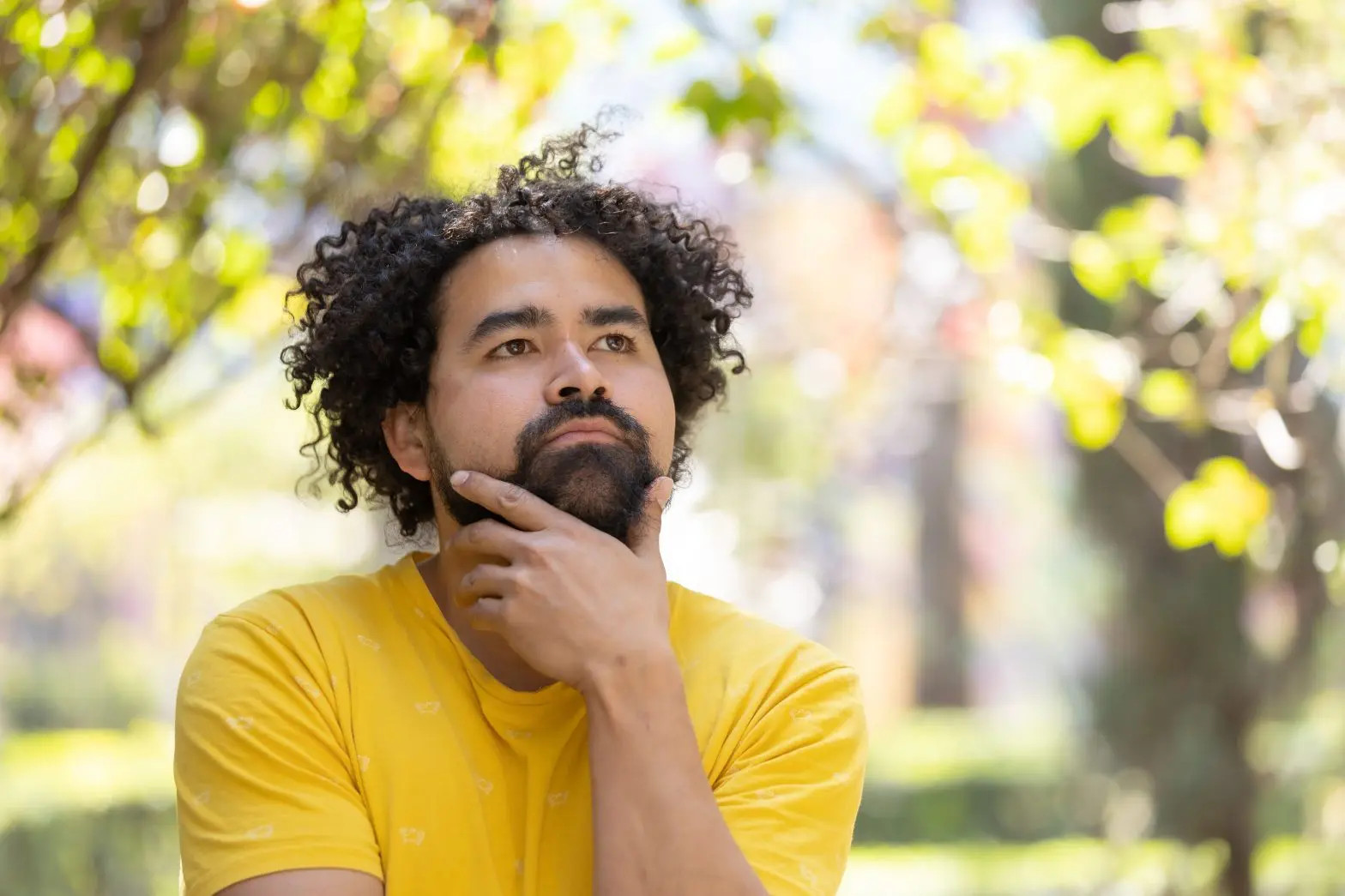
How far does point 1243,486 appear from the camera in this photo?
4.06m

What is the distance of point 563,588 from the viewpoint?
2.29 metres

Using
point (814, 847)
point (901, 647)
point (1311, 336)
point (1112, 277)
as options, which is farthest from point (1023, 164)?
point (901, 647)

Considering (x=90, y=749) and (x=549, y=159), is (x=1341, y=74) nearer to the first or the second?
(x=549, y=159)

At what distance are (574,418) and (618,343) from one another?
232 mm

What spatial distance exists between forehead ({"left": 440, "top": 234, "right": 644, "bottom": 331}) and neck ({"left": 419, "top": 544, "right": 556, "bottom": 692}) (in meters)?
0.43

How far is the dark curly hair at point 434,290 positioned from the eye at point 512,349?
9.0 inches

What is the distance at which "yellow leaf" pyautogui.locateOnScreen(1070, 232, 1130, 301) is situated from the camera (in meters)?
4.14

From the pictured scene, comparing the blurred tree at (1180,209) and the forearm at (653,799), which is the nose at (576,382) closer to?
the forearm at (653,799)

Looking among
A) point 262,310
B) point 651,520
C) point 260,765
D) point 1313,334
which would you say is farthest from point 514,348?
point 262,310

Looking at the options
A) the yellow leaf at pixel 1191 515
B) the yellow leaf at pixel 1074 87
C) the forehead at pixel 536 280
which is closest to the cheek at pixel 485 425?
the forehead at pixel 536 280

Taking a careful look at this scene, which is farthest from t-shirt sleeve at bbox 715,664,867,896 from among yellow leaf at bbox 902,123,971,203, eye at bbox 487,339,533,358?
yellow leaf at bbox 902,123,971,203

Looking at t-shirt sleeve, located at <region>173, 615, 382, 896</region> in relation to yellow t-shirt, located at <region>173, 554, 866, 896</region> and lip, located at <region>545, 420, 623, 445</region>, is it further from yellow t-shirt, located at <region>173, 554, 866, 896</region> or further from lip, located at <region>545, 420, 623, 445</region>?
lip, located at <region>545, 420, 623, 445</region>

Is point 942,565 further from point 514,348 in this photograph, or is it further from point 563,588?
point 563,588

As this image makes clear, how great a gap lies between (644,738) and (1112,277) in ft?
8.46
